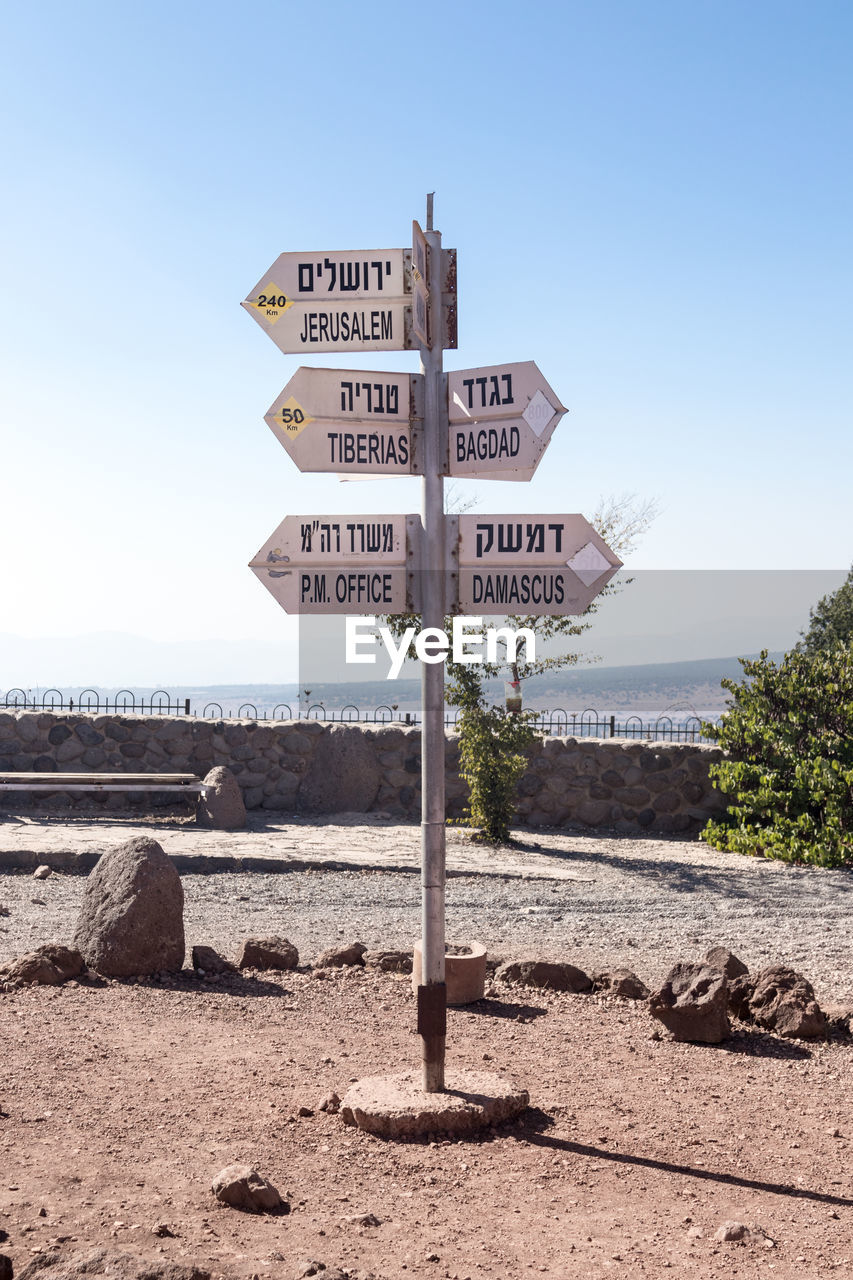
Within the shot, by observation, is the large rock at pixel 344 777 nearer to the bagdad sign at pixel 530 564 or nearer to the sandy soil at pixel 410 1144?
the sandy soil at pixel 410 1144

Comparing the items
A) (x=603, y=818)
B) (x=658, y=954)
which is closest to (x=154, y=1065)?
(x=658, y=954)

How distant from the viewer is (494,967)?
590 cm

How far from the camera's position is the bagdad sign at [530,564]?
3.84 meters

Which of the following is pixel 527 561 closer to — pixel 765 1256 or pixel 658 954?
pixel 765 1256

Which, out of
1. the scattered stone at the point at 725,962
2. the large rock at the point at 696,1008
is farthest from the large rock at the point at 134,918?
the scattered stone at the point at 725,962

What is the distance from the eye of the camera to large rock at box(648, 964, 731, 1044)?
15.4 feet

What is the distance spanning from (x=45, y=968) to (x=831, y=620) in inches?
910

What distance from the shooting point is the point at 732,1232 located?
9.61 feet

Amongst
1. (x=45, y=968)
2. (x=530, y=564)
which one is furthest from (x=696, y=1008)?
(x=45, y=968)

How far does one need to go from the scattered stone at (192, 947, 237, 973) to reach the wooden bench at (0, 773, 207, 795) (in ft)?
20.9

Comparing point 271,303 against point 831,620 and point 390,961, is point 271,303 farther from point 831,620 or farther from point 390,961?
point 831,620

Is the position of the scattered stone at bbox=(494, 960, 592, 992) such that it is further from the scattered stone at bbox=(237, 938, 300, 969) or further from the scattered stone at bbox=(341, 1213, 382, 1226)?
the scattered stone at bbox=(341, 1213, 382, 1226)

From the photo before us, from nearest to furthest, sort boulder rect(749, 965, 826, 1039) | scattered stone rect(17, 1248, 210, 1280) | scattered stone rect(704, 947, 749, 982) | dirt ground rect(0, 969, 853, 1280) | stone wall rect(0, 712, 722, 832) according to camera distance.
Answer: scattered stone rect(17, 1248, 210, 1280) < dirt ground rect(0, 969, 853, 1280) < boulder rect(749, 965, 826, 1039) < scattered stone rect(704, 947, 749, 982) < stone wall rect(0, 712, 722, 832)

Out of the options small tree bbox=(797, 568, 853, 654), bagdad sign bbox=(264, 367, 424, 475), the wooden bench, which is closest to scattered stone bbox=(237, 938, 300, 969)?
bagdad sign bbox=(264, 367, 424, 475)
